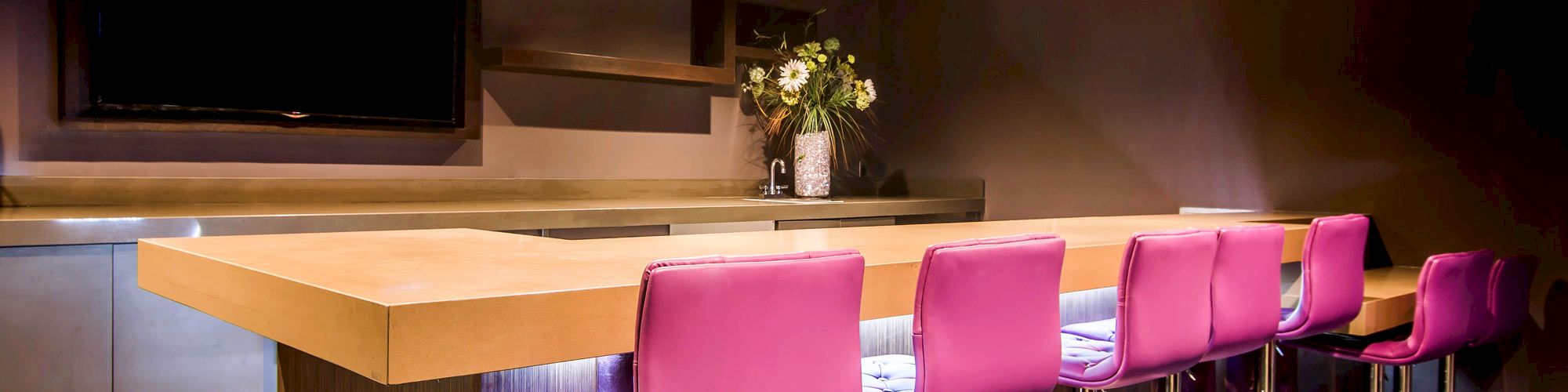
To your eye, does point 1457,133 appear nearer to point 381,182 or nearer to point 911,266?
point 911,266

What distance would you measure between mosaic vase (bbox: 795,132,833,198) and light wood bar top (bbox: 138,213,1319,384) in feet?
7.57

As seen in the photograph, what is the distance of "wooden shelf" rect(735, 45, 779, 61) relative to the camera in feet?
14.7

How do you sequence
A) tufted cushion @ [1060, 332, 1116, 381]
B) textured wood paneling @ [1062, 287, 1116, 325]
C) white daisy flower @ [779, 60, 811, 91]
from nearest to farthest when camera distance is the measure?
tufted cushion @ [1060, 332, 1116, 381] < textured wood paneling @ [1062, 287, 1116, 325] < white daisy flower @ [779, 60, 811, 91]

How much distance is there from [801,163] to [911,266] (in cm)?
281

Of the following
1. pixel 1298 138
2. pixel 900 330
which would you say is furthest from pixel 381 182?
pixel 1298 138

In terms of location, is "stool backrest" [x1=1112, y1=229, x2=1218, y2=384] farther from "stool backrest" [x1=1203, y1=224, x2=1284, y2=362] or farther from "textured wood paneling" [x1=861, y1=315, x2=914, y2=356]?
"textured wood paneling" [x1=861, y1=315, x2=914, y2=356]

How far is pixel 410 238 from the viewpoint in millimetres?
2088

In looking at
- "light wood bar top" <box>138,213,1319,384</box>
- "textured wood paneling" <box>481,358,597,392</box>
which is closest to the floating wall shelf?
"light wood bar top" <box>138,213,1319,384</box>

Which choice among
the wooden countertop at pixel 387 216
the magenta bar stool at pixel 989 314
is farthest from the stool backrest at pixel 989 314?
the wooden countertop at pixel 387 216

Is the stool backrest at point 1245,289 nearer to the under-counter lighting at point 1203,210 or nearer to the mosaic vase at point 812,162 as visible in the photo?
the under-counter lighting at point 1203,210

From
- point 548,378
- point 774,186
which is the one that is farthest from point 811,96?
point 548,378

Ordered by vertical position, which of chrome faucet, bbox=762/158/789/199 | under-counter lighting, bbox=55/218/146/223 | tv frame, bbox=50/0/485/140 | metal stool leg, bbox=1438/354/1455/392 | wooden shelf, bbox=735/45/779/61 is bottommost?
metal stool leg, bbox=1438/354/1455/392

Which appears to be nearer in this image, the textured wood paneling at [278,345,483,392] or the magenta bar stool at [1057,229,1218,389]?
the textured wood paneling at [278,345,483,392]

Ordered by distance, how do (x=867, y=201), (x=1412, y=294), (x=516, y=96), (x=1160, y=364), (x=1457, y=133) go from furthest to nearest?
(x=867, y=201) < (x=516, y=96) < (x=1457, y=133) < (x=1412, y=294) < (x=1160, y=364)
